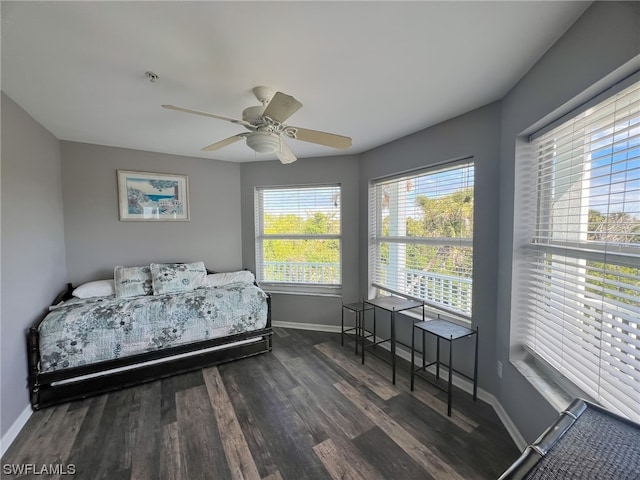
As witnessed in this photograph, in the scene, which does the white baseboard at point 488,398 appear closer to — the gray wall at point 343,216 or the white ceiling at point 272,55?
the gray wall at point 343,216

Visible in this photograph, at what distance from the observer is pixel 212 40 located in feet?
4.23

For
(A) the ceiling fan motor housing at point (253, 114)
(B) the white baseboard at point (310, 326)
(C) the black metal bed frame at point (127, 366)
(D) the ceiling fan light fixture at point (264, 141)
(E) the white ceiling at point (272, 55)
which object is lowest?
(B) the white baseboard at point (310, 326)

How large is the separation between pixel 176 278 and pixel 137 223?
0.94 metres

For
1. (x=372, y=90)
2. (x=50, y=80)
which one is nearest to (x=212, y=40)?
(x=372, y=90)

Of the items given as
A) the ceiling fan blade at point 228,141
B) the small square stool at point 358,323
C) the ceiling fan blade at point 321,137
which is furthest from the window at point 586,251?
the ceiling fan blade at point 228,141

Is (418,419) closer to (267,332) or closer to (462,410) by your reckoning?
(462,410)

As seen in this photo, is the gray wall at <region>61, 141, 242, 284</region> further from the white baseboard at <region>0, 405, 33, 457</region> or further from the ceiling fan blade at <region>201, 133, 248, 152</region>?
the ceiling fan blade at <region>201, 133, 248, 152</region>

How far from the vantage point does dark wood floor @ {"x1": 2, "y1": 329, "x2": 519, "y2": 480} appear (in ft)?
5.08

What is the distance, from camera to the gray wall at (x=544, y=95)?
102cm

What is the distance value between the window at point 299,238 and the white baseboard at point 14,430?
7.96ft

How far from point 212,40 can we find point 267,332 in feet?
8.75

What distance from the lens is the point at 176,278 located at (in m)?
2.98

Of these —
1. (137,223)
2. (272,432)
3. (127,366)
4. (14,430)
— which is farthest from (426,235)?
(14,430)

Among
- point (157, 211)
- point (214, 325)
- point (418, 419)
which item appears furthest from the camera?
point (157, 211)
